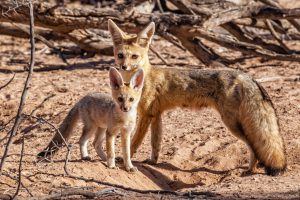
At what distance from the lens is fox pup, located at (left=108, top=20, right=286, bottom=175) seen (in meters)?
7.38

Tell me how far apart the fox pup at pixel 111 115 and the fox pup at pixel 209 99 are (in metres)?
0.65

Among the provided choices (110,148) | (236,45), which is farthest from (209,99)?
(236,45)

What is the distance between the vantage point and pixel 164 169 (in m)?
7.78

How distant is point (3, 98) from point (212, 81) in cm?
371

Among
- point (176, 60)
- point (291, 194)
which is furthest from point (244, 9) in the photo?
point (291, 194)

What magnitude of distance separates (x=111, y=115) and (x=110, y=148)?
1.11ft

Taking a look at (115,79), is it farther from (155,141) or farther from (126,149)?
(155,141)

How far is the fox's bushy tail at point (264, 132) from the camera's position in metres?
7.23

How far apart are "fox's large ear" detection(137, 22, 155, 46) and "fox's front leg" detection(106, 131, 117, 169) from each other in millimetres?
1585

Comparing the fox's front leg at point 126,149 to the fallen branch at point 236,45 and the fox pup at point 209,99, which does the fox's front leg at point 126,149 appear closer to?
the fox pup at point 209,99

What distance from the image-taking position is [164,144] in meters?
8.63

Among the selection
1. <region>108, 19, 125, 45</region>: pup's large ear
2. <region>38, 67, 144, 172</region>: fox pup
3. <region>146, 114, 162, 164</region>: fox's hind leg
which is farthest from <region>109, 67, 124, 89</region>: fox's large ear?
<region>108, 19, 125, 45</region>: pup's large ear

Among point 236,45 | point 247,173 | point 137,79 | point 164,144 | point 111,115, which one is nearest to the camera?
point 111,115

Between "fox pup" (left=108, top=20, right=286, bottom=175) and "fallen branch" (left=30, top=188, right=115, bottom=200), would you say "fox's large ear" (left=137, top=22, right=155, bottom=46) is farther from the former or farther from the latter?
"fallen branch" (left=30, top=188, right=115, bottom=200)
